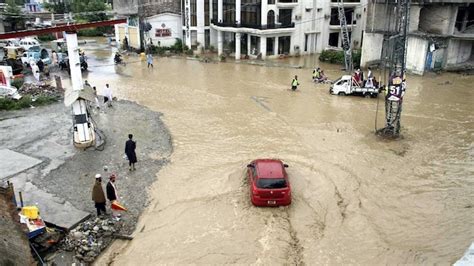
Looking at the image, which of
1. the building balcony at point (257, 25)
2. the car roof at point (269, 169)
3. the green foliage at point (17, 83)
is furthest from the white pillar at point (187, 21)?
the car roof at point (269, 169)

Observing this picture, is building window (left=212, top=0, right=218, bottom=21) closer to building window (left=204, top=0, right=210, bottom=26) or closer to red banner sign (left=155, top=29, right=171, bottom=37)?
building window (left=204, top=0, right=210, bottom=26)

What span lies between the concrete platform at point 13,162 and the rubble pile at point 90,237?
552 centimetres

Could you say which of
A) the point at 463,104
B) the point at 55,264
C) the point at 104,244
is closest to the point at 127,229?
the point at 104,244

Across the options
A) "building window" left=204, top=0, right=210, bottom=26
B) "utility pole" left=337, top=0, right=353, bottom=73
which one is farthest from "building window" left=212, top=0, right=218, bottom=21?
"utility pole" left=337, top=0, right=353, bottom=73

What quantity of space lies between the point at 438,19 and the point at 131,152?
30343mm

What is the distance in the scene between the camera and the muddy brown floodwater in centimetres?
1240

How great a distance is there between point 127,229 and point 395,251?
7.98 metres

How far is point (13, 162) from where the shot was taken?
17609 mm

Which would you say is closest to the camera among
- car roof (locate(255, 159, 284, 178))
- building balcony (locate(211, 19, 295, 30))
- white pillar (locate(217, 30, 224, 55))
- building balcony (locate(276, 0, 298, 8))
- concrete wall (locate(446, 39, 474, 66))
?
car roof (locate(255, 159, 284, 178))

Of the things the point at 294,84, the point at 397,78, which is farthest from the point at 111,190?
the point at 294,84

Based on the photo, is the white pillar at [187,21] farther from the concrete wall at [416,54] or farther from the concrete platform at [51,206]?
the concrete platform at [51,206]

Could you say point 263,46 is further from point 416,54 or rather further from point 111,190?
point 111,190

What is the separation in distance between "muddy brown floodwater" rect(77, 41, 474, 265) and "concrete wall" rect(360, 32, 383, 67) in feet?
26.3

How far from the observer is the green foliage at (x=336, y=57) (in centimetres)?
3881
